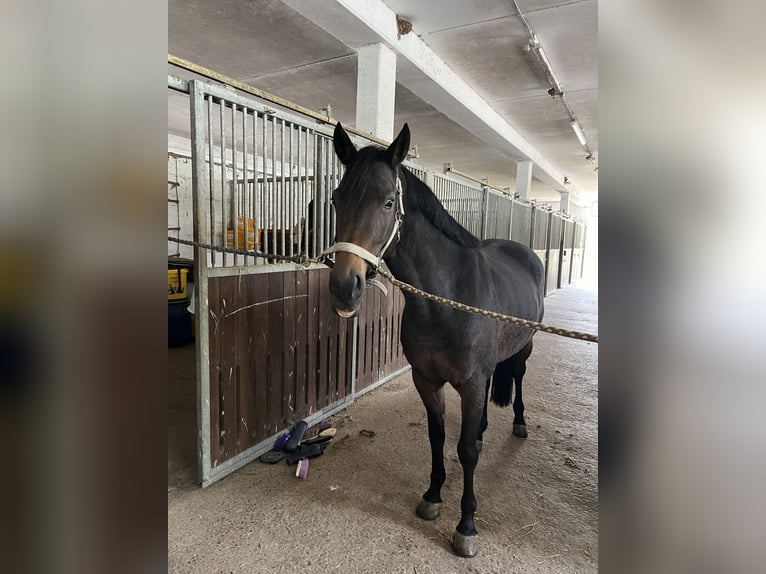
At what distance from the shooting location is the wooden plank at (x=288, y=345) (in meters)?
2.17

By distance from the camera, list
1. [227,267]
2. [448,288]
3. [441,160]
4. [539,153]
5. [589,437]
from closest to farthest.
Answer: [448,288]
[227,267]
[589,437]
[539,153]
[441,160]

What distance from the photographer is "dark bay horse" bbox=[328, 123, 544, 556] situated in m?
1.25

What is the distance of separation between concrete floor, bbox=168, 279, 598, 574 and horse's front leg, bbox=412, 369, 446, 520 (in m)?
0.05

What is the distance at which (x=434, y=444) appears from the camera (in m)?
1.70

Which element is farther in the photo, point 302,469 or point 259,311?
point 259,311

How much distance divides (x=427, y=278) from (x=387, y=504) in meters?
1.00

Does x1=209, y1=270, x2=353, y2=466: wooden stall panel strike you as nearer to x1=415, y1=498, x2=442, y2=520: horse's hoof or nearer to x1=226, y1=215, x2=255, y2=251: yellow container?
x1=226, y1=215, x2=255, y2=251: yellow container

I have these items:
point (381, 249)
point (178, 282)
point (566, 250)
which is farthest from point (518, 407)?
point (566, 250)

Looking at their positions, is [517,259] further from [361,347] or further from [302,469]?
[302,469]

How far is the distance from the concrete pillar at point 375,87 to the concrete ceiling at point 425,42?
0.15 metres
